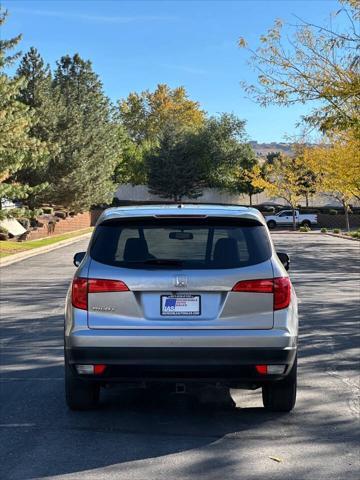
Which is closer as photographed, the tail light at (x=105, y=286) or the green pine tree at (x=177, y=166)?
the tail light at (x=105, y=286)

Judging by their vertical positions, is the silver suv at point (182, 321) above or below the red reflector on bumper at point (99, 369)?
above

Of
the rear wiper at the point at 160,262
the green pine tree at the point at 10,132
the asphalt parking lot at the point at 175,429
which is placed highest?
the green pine tree at the point at 10,132

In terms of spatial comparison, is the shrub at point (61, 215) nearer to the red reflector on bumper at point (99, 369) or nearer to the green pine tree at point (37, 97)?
the green pine tree at point (37, 97)

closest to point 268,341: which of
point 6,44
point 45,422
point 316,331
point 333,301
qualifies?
point 45,422

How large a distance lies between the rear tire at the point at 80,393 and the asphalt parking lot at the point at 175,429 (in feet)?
0.27

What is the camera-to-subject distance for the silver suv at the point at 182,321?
4770 mm

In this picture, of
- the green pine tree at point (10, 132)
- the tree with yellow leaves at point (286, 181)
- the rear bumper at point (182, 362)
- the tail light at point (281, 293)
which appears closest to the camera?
the rear bumper at point (182, 362)

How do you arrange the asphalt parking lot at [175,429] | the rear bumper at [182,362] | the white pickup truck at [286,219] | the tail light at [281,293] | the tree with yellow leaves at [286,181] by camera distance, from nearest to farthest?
the asphalt parking lot at [175,429], the rear bumper at [182,362], the tail light at [281,293], the tree with yellow leaves at [286,181], the white pickup truck at [286,219]

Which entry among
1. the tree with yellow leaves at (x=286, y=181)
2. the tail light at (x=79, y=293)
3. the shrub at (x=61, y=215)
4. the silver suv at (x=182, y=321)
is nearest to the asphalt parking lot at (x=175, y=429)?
the silver suv at (x=182, y=321)

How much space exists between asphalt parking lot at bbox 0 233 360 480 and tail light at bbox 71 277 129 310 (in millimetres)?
1045

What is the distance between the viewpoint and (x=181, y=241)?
5.36 metres

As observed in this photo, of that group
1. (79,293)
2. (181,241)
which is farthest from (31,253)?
(79,293)

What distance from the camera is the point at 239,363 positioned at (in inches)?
188

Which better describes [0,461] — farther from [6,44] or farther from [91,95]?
[91,95]
